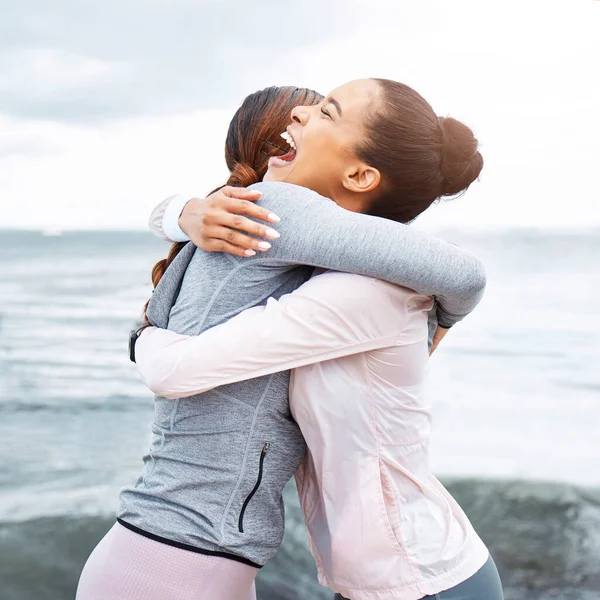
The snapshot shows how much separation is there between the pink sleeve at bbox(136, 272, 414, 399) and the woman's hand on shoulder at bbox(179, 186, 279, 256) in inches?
3.4

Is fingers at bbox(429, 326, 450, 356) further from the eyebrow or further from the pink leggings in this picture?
the pink leggings

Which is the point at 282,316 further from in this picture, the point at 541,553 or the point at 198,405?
the point at 541,553

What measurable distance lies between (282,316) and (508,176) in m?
18.1

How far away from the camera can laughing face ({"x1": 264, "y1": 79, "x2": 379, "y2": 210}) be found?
1162 millimetres

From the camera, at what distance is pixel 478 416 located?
243 inches

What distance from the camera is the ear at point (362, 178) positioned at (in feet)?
3.83

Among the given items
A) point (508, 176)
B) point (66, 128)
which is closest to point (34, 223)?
point (66, 128)

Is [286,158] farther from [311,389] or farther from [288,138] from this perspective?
[311,389]

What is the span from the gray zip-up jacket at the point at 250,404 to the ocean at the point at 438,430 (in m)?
1.95

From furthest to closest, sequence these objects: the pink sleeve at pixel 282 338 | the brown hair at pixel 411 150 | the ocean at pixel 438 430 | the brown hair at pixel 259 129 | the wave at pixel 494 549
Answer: the ocean at pixel 438 430
the wave at pixel 494 549
the brown hair at pixel 259 129
the brown hair at pixel 411 150
the pink sleeve at pixel 282 338

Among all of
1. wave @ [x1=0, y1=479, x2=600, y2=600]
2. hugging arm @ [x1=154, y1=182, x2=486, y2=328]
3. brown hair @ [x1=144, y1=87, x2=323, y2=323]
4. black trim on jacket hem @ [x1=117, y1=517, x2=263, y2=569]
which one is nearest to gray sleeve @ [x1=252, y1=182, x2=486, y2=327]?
hugging arm @ [x1=154, y1=182, x2=486, y2=328]

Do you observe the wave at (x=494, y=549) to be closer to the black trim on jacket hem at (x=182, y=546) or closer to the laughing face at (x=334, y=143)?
the black trim on jacket hem at (x=182, y=546)

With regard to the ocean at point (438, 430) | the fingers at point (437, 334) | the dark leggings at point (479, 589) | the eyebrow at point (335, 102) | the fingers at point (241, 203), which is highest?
the eyebrow at point (335, 102)

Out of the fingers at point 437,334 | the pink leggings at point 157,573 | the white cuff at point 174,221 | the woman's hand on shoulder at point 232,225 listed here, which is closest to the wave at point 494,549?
the fingers at point 437,334
